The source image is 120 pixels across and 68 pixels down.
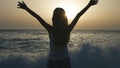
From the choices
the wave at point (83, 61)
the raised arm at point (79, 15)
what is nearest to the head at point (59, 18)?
the raised arm at point (79, 15)

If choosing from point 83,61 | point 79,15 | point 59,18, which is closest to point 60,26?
point 59,18

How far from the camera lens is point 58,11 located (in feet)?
14.5

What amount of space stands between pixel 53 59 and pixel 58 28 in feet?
1.52

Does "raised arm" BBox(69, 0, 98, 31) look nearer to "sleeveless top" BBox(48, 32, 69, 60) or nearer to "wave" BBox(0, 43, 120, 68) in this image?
"sleeveless top" BBox(48, 32, 69, 60)

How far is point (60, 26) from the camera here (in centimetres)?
444

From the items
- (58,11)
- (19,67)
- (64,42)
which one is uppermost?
(58,11)

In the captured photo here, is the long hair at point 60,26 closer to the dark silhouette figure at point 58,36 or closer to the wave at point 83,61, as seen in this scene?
the dark silhouette figure at point 58,36

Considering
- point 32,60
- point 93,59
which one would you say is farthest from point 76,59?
point 32,60

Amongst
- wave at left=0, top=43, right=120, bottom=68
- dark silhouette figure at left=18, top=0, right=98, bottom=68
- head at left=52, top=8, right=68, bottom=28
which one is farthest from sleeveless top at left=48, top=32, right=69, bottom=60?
wave at left=0, top=43, right=120, bottom=68

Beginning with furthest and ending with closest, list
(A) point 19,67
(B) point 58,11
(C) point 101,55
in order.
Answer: (C) point 101,55, (A) point 19,67, (B) point 58,11

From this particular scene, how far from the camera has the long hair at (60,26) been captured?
443cm

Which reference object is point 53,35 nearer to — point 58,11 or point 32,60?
point 58,11

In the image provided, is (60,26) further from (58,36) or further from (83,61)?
(83,61)

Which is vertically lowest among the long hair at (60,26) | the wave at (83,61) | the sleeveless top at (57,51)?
the wave at (83,61)
